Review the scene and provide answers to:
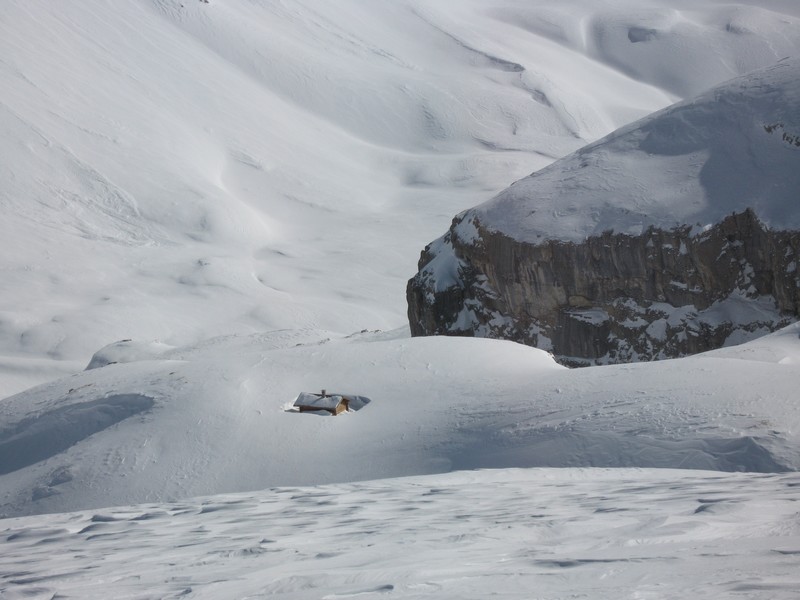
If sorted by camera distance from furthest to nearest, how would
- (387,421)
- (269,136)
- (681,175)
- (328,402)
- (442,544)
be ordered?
(269,136) < (681,175) < (328,402) < (387,421) < (442,544)

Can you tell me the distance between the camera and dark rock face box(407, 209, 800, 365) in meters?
11.5

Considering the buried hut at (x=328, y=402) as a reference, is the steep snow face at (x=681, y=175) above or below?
above

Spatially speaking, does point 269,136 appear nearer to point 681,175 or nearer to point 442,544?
point 681,175

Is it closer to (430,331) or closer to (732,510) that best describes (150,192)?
(430,331)

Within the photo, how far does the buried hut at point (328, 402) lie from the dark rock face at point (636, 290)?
208 inches

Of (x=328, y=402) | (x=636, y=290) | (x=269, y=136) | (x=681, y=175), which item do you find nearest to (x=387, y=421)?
(x=328, y=402)

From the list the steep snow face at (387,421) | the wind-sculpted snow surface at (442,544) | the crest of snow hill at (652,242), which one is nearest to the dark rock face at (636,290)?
the crest of snow hill at (652,242)

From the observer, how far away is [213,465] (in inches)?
278

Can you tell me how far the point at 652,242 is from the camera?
1195 cm

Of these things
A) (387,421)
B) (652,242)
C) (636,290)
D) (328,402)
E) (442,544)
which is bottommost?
(442,544)

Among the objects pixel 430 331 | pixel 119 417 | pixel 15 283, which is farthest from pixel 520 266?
pixel 15 283

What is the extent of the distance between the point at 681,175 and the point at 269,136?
33002mm

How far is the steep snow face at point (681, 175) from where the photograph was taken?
1187 cm

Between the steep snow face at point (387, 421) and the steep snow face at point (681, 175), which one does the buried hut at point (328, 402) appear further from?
the steep snow face at point (681, 175)
